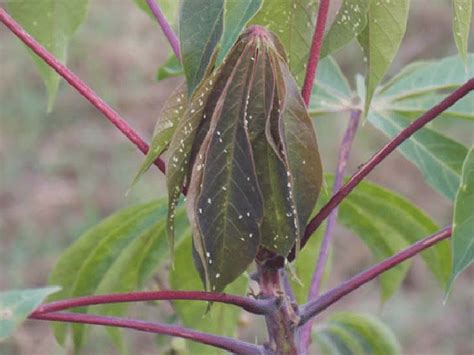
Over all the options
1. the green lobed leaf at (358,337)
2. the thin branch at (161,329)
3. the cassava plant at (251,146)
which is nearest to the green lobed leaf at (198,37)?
the cassava plant at (251,146)

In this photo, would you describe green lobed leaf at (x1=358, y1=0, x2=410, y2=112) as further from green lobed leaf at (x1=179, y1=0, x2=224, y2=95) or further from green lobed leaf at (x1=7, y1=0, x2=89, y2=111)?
green lobed leaf at (x1=7, y1=0, x2=89, y2=111)

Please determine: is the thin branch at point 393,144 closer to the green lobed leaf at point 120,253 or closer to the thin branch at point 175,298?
the thin branch at point 175,298

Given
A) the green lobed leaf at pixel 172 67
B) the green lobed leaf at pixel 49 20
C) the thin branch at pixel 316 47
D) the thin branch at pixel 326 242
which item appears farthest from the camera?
the green lobed leaf at pixel 172 67

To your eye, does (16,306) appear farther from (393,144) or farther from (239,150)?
(393,144)

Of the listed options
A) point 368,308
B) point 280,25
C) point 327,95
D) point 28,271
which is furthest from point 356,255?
point 280,25

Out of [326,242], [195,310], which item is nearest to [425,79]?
[326,242]

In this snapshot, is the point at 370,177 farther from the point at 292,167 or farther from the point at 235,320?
the point at 292,167
